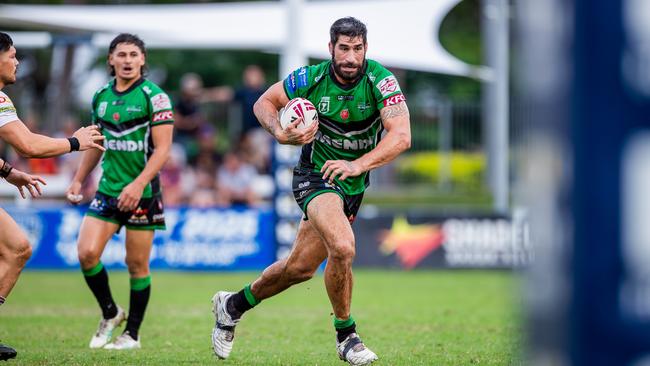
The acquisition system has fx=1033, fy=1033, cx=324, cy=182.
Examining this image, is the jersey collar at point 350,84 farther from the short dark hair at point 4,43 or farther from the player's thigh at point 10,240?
the player's thigh at point 10,240

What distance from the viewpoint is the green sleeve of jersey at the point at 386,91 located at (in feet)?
22.6

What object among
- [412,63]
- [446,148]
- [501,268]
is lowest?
[501,268]

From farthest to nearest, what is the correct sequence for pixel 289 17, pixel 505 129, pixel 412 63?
1. pixel 412 63
2. pixel 505 129
3. pixel 289 17

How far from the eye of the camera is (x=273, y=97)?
23.8 feet

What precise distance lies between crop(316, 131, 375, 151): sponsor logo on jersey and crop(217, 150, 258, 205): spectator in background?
11049 millimetres

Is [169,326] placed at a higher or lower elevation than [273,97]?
lower

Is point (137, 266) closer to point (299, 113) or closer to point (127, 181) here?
point (127, 181)

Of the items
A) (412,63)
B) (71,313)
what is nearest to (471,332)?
(71,313)

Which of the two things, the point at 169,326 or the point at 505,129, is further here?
the point at 505,129

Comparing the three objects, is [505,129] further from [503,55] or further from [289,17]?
[289,17]

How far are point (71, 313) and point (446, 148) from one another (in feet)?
45.5

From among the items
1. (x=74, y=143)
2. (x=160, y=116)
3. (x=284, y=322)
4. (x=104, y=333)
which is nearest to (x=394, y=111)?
(x=74, y=143)

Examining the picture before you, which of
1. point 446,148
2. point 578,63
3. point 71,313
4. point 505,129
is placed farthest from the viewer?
point 446,148

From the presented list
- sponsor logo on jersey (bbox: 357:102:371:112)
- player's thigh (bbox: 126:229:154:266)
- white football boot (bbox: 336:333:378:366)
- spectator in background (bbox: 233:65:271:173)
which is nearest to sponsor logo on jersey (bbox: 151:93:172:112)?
player's thigh (bbox: 126:229:154:266)
